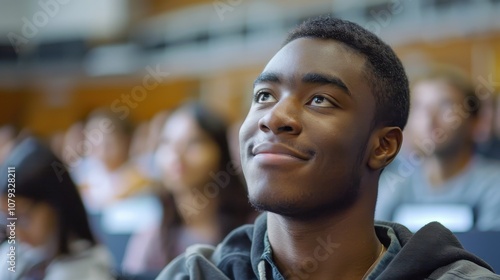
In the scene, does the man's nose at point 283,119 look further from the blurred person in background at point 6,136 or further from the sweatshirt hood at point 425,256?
the blurred person in background at point 6,136

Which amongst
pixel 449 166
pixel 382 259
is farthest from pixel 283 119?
pixel 449 166

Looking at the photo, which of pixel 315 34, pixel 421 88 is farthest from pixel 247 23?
pixel 315 34

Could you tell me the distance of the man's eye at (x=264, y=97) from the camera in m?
1.32

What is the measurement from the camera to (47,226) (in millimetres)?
1925

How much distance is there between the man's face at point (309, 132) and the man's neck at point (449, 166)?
1455 mm

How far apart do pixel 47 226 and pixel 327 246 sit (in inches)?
35.6

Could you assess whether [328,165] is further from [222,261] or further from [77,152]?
[77,152]

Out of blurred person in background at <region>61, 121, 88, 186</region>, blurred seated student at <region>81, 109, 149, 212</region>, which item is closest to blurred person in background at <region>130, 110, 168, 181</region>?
blurred seated student at <region>81, 109, 149, 212</region>

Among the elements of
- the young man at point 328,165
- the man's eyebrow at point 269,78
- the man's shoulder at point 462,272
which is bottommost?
the man's shoulder at point 462,272

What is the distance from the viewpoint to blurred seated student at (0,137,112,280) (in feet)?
6.11

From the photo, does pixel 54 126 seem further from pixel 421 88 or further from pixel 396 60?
pixel 396 60

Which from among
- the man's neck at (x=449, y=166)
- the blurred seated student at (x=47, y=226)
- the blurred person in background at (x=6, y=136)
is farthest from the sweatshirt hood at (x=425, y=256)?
the blurred person in background at (x=6, y=136)

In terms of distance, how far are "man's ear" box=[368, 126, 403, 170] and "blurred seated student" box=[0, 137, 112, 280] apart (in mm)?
849

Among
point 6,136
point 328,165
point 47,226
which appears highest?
point 328,165
